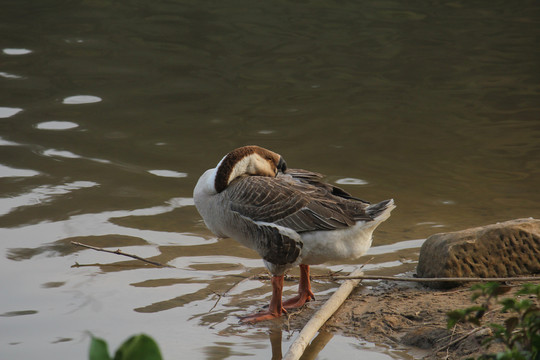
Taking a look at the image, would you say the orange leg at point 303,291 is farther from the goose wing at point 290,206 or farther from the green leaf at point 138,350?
the green leaf at point 138,350

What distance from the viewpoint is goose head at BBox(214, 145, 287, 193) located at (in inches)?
202

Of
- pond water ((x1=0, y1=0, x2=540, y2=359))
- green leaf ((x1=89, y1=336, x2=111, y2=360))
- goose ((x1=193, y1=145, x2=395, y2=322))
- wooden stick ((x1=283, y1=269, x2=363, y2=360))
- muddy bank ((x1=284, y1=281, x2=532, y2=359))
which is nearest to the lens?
green leaf ((x1=89, y1=336, x2=111, y2=360))

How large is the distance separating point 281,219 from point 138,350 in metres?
3.20

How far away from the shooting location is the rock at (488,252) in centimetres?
517

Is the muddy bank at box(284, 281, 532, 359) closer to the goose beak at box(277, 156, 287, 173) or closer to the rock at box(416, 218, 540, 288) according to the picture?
the rock at box(416, 218, 540, 288)

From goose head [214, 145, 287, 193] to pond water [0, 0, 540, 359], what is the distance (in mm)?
920

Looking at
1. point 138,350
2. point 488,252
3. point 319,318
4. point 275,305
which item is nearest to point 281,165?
point 275,305

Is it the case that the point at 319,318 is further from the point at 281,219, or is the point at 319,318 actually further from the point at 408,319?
the point at 281,219

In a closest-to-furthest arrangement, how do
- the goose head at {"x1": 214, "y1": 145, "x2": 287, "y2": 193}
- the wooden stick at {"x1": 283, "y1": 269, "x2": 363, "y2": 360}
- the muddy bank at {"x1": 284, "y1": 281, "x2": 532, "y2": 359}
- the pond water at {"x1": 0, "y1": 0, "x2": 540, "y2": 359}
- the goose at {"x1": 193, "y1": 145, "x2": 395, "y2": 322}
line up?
1. the wooden stick at {"x1": 283, "y1": 269, "x2": 363, "y2": 360}
2. the muddy bank at {"x1": 284, "y1": 281, "x2": 532, "y2": 359}
3. the goose at {"x1": 193, "y1": 145, "x2": 395, "y2": 322}
4. the goose head at {"x1": 214, "y1": 145, "x2": 287, "y2": 193}
5. the pond water at {"x1": 0, "y1": 0, "x2": 540, "y2": 359}

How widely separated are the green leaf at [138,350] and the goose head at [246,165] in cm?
338

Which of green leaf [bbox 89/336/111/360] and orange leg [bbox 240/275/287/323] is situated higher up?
green leaf [bbox 89/336/111/360]

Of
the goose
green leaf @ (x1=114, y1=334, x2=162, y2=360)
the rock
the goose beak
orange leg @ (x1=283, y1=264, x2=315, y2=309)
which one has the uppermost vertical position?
green leaf @ (x1=114, y1=334, x2=162, y2=360)

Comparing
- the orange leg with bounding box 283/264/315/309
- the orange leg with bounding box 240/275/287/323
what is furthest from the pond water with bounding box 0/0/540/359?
the orange leg with bounding box 283/264/315/309

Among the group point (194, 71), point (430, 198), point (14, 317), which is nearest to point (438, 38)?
point (194, 71)
